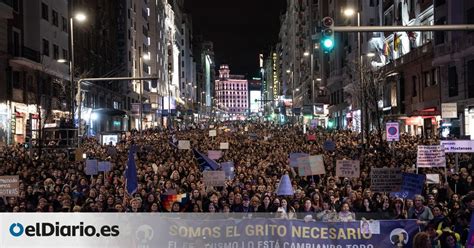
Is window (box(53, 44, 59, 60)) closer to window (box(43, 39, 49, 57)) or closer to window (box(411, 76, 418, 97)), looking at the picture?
window (box(43, 39, 49, 57))

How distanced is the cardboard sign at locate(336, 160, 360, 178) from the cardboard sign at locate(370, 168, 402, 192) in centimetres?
230

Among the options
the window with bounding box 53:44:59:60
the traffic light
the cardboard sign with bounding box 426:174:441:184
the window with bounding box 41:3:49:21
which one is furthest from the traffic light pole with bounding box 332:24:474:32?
the window with bounding box 53:44:59:60

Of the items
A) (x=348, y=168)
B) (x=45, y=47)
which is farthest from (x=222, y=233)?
(x=45, y=47)

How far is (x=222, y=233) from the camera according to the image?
9.77m

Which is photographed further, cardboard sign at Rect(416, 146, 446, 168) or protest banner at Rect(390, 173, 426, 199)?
cardboard sign at Rect(416, 146, 446, 168)

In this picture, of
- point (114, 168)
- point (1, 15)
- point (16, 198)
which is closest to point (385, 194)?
point (16, 198)

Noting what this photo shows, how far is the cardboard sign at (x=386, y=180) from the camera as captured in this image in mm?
14547

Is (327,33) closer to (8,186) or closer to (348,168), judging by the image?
(348,168)

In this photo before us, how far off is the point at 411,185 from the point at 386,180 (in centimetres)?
90

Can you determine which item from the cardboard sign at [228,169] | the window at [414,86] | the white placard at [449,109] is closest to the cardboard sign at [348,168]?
the cardboard sign at [228,169]

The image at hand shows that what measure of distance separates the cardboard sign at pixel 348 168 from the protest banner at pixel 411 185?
104 inches

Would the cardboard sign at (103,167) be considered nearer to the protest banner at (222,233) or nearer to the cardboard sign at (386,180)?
the cardboard sign at (386,180)

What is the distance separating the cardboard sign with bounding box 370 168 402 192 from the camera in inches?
573

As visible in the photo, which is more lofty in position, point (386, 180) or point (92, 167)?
point (92, 167)
